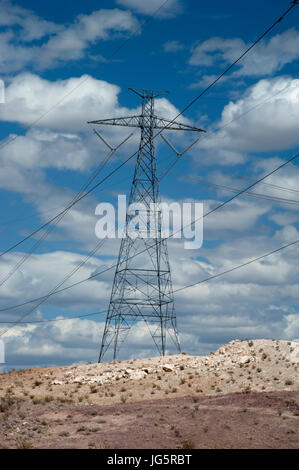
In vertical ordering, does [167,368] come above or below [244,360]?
below

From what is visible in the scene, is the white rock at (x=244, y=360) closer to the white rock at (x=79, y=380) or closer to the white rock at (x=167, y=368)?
the white rock at (x=167, y=368)

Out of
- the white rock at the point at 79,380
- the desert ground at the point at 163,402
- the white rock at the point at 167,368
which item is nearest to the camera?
the desert ground at the point at 163,402

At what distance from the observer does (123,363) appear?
2110 inches

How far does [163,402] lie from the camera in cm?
4078

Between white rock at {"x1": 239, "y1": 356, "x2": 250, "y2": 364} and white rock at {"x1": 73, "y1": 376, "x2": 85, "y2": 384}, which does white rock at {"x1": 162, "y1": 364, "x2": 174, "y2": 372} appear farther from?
white rock at {"x1": 73, "y1": 376, "x2": 85, "y2": 384}

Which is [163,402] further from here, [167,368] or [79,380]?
[79,380]

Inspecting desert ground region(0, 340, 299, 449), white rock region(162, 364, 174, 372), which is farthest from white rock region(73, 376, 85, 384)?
white rock region(162, 364, 174, 372)

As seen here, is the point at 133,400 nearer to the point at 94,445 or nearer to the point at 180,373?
the point at 180,373

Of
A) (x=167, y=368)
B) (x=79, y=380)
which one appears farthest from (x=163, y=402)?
(x=79, y=380)

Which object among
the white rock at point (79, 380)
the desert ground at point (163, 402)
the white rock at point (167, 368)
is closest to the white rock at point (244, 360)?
the desert ground at point (163, 402)

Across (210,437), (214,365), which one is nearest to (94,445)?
(210,437)

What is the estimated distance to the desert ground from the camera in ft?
103

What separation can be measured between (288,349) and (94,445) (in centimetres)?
2532

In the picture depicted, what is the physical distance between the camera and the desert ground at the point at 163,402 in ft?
103
